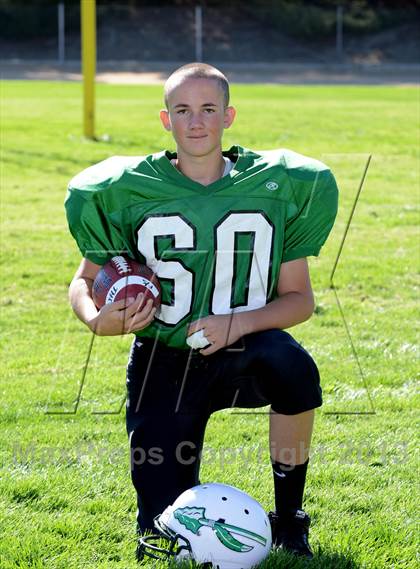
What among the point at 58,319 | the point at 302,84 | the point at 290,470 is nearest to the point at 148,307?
the point at 290,470

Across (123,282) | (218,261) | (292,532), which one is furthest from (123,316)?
(292,532)

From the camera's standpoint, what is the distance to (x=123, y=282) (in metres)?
3.03

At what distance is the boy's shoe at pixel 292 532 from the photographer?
287 cm

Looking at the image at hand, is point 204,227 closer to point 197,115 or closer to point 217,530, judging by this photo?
point 197,115

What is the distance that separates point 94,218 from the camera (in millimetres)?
3225

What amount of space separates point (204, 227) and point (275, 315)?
36 centimetres

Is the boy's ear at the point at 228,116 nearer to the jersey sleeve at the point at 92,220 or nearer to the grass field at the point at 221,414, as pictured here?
the jersey sleeve at the point at 92,220

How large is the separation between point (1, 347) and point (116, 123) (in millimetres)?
9514

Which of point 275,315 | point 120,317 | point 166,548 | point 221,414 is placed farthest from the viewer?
point 221,414

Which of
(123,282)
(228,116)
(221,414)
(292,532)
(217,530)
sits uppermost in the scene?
(228,116)

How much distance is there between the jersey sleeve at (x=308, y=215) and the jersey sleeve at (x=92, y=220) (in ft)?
1.81

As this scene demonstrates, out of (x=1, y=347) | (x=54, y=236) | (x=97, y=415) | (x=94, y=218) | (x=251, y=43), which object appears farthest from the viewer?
(x=251, y=43)

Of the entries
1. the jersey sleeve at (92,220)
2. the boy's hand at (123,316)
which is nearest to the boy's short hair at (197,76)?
the jersey sleeve at (92,220)

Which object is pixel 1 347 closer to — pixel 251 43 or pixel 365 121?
pixel 365 121
